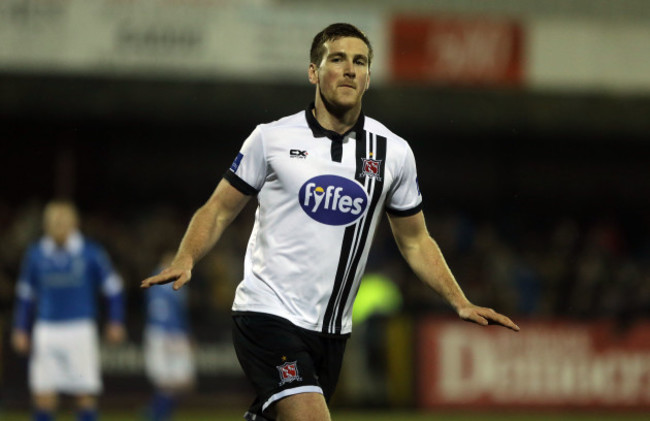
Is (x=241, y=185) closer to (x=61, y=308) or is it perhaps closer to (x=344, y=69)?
(x=344, y=69)

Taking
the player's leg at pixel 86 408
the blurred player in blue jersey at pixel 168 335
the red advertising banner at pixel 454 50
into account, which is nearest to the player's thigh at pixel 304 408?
the player's leg at pixel 86 408

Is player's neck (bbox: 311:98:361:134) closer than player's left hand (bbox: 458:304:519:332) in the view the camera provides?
No

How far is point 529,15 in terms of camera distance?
60.6 ft

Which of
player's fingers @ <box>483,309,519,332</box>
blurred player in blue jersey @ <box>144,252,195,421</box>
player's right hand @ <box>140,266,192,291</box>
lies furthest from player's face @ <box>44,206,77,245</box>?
player's fingers @ <box>483,309,519,332</box>

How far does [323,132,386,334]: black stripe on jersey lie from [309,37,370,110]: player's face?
9.2 inches

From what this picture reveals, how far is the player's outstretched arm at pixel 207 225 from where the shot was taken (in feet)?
15.7

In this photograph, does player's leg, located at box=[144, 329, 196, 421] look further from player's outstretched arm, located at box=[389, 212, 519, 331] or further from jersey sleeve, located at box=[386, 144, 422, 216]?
jersey sleeve, located at box=[386, 144, 422, 216]

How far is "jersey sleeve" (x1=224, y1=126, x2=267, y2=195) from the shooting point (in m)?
5.04

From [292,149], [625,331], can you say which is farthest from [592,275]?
[292,149]

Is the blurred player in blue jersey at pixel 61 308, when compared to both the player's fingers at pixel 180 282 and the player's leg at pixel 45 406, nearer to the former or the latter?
the player's leg at pixel 45 406

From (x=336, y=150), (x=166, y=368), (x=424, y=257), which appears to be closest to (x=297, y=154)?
(x=336, y=150)

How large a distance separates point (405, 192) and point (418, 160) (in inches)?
572

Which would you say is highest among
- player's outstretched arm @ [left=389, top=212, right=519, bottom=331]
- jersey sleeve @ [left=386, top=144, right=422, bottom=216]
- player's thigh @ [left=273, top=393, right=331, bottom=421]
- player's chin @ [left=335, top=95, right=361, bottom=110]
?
player's chin @ [left=335, top=95, right=361, bottom=110]

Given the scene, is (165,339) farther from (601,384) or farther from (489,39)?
(489,39)
